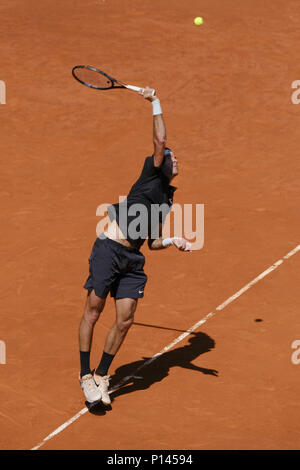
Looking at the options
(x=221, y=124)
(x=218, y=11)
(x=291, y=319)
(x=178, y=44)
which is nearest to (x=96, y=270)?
(x=291, y=319)

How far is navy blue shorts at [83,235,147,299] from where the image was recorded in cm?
863

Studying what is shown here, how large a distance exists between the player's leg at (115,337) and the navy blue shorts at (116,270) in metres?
0.09

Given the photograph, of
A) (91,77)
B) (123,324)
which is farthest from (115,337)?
(91,77)

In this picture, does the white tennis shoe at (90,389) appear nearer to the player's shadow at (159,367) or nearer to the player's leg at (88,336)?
the player's leg at (88,336)

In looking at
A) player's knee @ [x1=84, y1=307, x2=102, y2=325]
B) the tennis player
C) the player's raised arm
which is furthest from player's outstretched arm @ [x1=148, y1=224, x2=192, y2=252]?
player's knee @ [x1=84, y1=307, x2=102, y2=325]

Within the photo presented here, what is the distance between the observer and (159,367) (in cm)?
950

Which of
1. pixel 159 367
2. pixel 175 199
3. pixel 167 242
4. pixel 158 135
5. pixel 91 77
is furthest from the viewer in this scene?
pixel 175 199

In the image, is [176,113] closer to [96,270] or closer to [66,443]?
A: [96,270]

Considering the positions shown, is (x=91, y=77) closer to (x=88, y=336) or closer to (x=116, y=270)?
(x=116, y=270)

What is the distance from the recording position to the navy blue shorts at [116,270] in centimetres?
863

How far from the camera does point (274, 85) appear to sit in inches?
683

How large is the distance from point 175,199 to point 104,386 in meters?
5.31

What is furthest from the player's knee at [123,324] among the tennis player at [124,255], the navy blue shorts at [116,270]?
the navy blue shorts at [116,270]

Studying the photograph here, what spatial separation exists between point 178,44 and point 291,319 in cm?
1020
